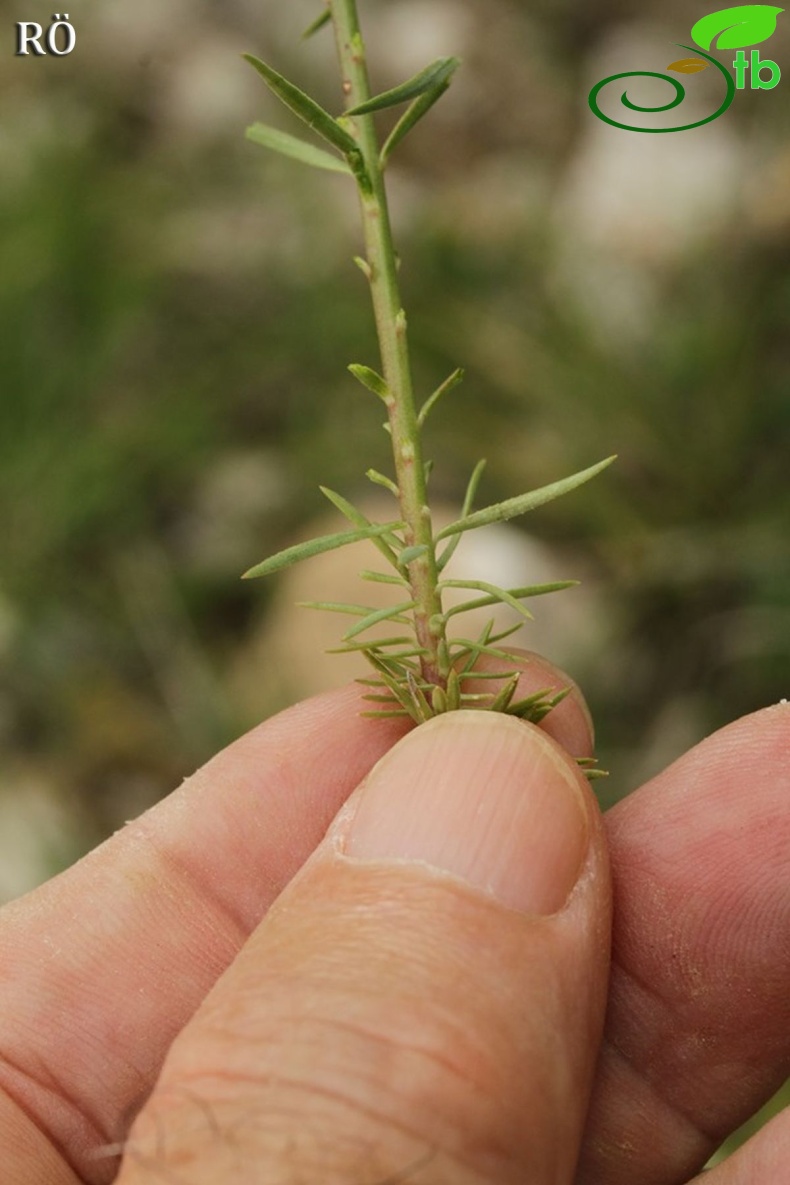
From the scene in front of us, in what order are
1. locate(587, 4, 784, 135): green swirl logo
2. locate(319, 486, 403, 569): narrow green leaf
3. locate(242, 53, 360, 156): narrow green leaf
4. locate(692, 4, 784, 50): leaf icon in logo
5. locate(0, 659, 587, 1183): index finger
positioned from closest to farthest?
locate(242, 53, 360, 156): narrow green leaf, locate(319, 486, 403, 569): narrow green leaf, locate(0, 659, 587, 1183): index finger, locate(587, 4, 784, 135): green swirl logo, locate(692, 4, 784, 50): leaf icon in logo

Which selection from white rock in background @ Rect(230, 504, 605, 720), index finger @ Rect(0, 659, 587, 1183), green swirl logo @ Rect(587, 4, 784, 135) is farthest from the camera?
white rock in background @ Rect(230, 504, 605, 720)

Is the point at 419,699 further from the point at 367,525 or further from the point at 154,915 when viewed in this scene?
the point at 154,915

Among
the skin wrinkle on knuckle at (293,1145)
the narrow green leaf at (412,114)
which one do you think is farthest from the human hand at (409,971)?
the narrow green leaf at (412,114)

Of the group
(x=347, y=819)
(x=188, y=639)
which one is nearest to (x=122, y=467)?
(x=188, y=639)

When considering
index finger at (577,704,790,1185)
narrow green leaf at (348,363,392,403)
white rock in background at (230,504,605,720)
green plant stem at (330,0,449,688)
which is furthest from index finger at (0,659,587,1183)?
white rock in background at (230,504,605,720)

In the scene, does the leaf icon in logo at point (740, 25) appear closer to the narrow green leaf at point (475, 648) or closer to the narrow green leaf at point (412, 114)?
the narrow green leaf at point (412, 114)

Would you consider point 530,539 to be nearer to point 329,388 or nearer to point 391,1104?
point 329,388

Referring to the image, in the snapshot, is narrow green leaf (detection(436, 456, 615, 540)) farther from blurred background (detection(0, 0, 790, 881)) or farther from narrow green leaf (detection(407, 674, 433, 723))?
blurred background (detection(0, 0, 790, 881))
